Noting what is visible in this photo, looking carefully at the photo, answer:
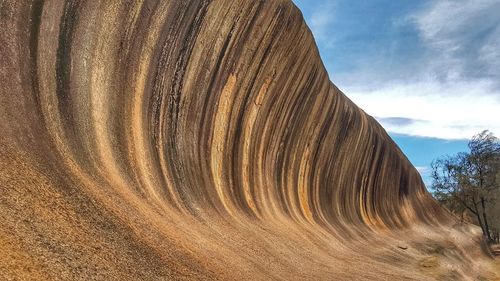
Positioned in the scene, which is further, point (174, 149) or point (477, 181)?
point (477, 181)

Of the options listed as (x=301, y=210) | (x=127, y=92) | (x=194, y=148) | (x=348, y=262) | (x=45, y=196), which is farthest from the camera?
(x=301, y=210)

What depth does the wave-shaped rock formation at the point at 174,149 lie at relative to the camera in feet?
19.0

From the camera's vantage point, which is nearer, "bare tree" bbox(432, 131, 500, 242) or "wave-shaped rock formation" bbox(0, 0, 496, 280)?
"wave-shaped rock formation" bbox(0, 0, 496, 280)

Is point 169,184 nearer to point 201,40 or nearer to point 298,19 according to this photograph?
point 201,40

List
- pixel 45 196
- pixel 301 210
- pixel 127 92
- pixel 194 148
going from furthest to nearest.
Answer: pixel 301 210
pixel 194 148
pixel 127 92
pixel 45 196

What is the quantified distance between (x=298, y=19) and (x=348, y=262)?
327 inches

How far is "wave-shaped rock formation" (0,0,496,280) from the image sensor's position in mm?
5781

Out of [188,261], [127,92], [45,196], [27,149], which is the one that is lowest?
[188,261]

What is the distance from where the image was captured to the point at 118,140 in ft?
27.5

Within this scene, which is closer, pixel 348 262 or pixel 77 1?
pixel 77 1

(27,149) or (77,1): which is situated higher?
(77,1)

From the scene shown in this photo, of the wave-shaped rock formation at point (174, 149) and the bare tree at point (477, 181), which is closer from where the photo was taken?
the wave-shaped rock formation at point (174, 149)

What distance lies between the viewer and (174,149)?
34.1 ft

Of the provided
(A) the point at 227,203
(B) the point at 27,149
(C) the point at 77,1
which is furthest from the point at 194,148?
(B) the point at 27,149
